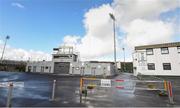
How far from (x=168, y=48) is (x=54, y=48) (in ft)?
130

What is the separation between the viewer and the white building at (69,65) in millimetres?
42606

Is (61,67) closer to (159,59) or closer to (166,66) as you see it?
(159,59)

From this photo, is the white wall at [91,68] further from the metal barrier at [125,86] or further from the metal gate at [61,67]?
the metal barrier at [125,86]

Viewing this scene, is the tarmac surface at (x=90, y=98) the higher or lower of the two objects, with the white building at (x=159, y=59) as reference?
lower

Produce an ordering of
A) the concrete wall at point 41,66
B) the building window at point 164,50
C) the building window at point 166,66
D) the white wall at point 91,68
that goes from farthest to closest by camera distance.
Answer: the concrete wall at point 41,66, the white wall at point 91,68, the building window at point 164,50, the building window at point 166,66

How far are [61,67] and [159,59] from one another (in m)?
31.9

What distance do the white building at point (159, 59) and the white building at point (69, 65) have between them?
44.1 ft

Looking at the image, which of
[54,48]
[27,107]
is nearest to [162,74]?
[27,107]

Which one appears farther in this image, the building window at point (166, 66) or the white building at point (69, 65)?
the white building at point (69, 65)

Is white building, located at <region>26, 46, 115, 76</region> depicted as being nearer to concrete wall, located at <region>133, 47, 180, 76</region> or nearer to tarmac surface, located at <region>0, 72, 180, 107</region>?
concrete wall, located at <region>133, 47, 180, 76</region>

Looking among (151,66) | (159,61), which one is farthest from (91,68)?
(159,61)

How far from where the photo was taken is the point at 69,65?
156 feet

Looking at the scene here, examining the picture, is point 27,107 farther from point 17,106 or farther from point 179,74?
point 179,74

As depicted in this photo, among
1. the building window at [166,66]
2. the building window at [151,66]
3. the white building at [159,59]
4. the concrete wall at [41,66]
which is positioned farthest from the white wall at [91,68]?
the building window at [166,66]
